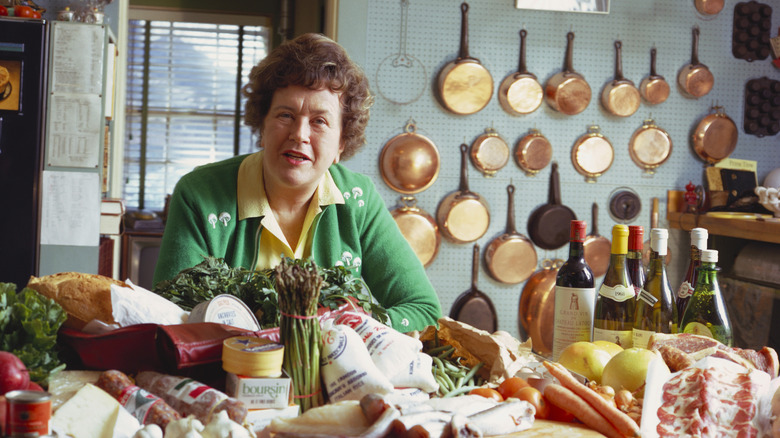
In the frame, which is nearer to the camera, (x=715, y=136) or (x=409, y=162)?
(x=409, y=162)

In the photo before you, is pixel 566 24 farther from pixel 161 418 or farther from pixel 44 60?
pixel 161 418

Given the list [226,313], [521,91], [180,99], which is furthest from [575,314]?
[180,99]

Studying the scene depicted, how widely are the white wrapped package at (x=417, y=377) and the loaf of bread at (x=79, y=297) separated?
45 centimetres

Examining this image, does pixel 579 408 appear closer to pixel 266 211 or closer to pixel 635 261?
pixel 635 261

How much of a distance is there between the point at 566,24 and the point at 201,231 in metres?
2.48

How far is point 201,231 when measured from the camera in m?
1.92

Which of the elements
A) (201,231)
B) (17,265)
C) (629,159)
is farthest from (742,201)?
(17,265)

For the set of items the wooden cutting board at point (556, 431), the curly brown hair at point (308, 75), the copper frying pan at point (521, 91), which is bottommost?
the wooden cutting board at point (556, 431)

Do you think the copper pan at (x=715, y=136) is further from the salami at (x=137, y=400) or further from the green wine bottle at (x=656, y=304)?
the salami at (x=137, y=400)

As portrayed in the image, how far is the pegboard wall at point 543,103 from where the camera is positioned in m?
3.54

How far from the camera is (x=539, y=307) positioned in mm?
3639

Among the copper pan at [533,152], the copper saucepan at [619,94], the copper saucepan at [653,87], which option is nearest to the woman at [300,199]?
the copper pan at [533,152]

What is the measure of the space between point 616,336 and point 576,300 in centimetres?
11

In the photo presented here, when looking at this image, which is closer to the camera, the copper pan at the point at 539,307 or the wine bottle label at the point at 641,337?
the wine bottle label at the point at 641,337
